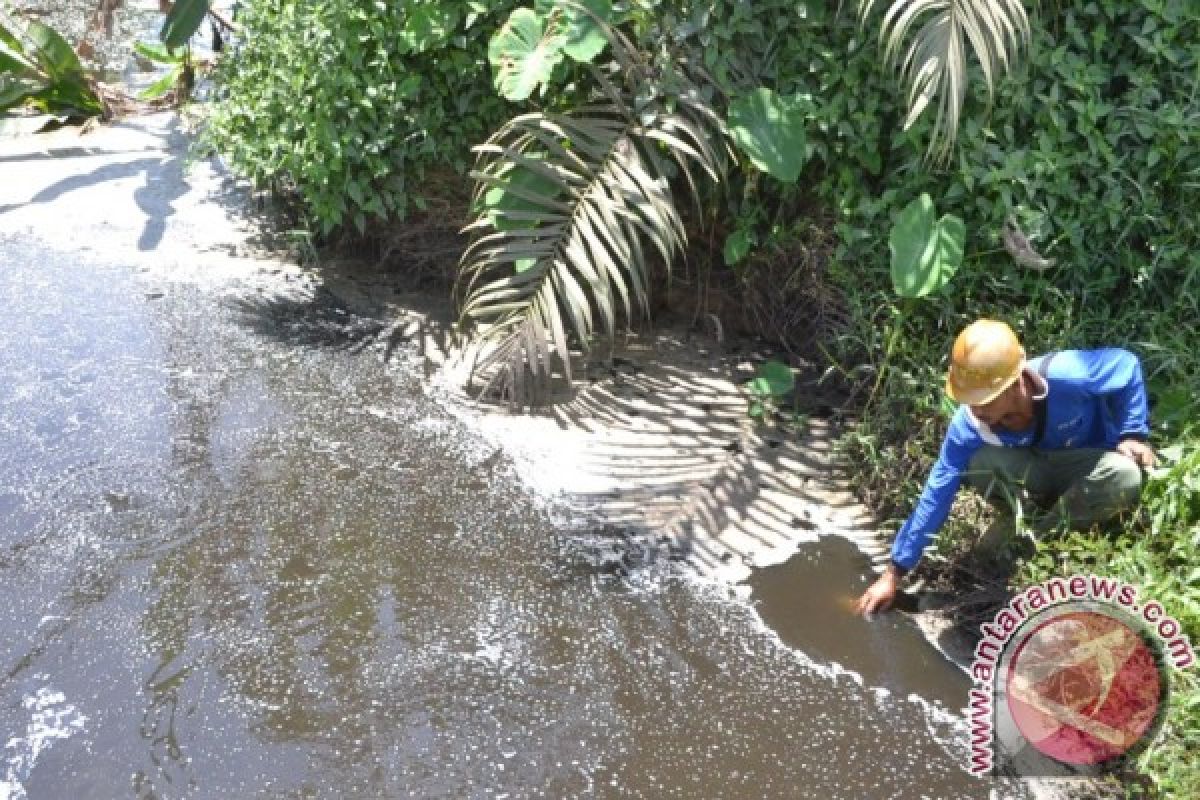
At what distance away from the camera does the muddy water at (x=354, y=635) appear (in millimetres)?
3369

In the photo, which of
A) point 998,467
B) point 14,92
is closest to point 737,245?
point 998,467

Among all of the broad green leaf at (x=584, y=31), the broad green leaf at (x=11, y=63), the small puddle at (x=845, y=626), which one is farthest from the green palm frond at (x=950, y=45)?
the broad green leaf at (x=11, y=63)

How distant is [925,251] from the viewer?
15.0 feet

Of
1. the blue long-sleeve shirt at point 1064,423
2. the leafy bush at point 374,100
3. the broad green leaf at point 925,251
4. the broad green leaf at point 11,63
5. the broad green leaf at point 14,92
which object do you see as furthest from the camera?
the broad green leaf at point 14,92

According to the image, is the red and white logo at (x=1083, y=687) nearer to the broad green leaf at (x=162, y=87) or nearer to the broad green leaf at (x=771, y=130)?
the broad green leaf at (x=771, y=130)

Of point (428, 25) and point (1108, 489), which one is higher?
point (428, 25)

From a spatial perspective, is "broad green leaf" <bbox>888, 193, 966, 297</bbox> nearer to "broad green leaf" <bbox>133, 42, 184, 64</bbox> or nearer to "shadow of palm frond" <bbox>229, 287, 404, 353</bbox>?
"shadow of palm frond" <bbox>229, 287, 404, 353</bbox>

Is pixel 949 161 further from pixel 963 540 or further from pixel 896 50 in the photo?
pixel 963 540

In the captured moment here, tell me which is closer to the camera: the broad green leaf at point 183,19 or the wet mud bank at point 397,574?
the wet mud bank at point 397,574

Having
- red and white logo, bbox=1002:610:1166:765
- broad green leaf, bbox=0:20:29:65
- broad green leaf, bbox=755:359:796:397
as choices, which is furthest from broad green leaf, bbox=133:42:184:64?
red and white logo, bbox=1002:610:1166:765

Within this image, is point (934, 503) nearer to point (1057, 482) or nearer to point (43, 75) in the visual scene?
point (1057, 482)

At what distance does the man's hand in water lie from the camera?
13.1 feet

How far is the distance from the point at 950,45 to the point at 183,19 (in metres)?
3.94

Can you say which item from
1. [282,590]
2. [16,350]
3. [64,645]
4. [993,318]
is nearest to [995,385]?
[993,318]
